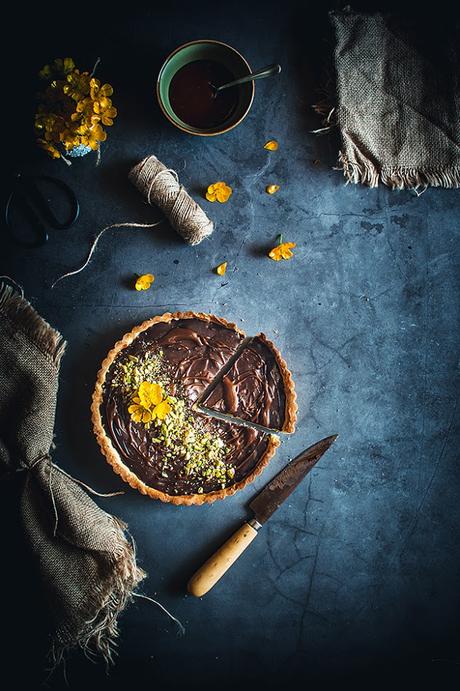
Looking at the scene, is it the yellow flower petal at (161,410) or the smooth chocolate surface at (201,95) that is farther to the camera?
the smooth chocolate surface at (201,95)

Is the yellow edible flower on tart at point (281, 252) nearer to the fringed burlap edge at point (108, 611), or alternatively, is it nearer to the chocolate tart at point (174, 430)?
the chocolate tart at point (174, 430)

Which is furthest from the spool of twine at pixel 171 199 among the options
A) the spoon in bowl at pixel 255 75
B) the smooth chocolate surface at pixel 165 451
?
the smooth chocolate surface at pixel 165 451

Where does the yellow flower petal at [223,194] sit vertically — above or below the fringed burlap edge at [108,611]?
above

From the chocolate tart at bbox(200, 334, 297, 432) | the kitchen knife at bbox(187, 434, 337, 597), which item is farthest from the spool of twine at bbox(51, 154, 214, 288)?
the kitchen knife at bbox(187, 434, 337, 597)

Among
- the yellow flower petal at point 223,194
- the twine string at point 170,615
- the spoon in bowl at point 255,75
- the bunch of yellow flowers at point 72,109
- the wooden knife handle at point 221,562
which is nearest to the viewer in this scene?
the bunch of yellow flowers at point 72,109

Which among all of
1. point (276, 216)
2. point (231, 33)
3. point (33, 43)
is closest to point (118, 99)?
point (33, 43)

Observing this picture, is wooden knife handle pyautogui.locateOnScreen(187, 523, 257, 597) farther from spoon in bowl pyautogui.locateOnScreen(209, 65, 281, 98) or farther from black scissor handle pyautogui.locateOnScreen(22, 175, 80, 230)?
spoon in bowl pyautogui.locateOnScreen(209, 65, 281, 98)

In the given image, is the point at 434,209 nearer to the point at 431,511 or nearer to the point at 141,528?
the point at 431,511
